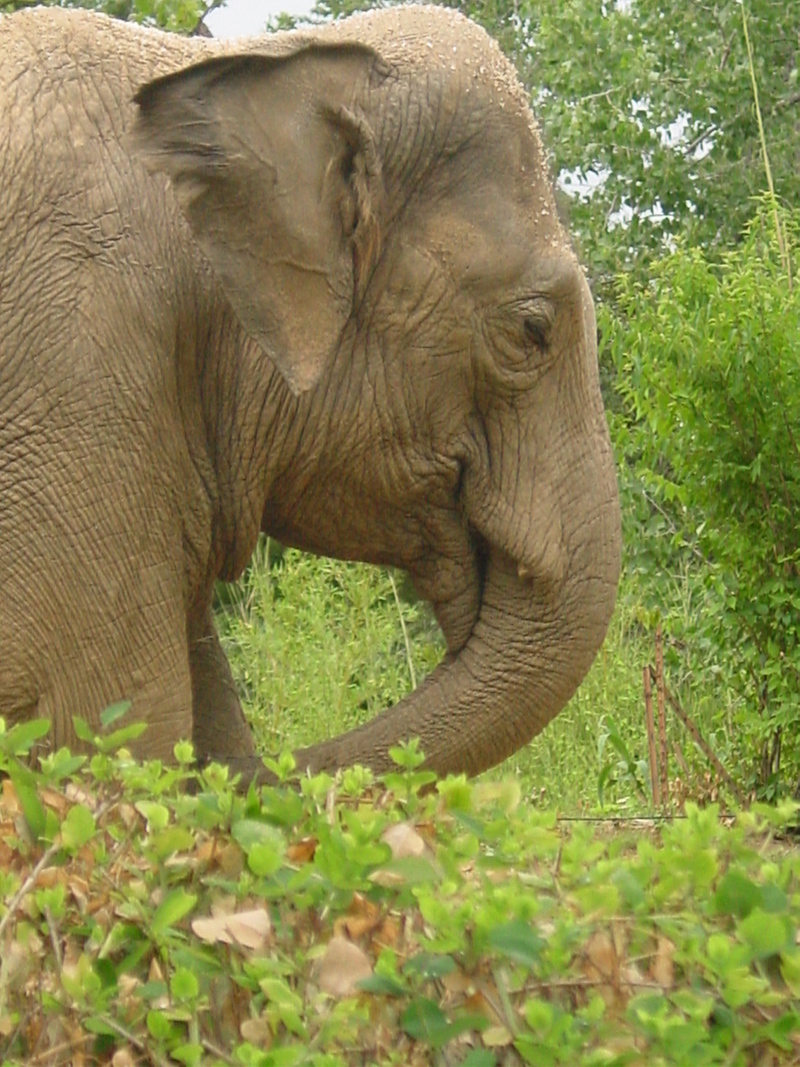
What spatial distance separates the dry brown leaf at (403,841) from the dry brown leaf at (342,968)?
0.50 ft

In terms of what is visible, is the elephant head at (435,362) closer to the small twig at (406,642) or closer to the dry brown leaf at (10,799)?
the dry brown leaf at (10,799)

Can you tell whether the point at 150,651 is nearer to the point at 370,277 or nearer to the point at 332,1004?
the point at 370,277

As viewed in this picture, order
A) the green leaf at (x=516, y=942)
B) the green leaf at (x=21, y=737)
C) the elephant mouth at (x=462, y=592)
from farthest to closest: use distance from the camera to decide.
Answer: the elephant mouth at (x=462, y=592) → the green leaf at (x=21, y=737) → the green leaf at (x=516, y=942)

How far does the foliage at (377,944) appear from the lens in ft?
6.36

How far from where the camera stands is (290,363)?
183 inches

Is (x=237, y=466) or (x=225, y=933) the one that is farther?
(x=237, y=466)

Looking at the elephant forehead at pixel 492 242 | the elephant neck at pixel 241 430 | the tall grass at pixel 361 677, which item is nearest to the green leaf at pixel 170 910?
the elephant neck at pixel 241 430

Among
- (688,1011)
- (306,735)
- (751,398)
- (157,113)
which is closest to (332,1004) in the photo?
(688,1011)

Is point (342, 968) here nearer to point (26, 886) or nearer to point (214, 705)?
point (26, 886)

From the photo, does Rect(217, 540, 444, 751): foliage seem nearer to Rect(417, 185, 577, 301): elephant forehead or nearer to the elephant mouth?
the elephant mouth

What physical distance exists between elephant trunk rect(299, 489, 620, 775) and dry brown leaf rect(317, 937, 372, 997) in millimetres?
2965

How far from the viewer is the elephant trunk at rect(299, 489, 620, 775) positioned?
16.4ft

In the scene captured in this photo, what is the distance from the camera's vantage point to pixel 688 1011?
76.2 inches

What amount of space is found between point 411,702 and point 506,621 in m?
0.30
